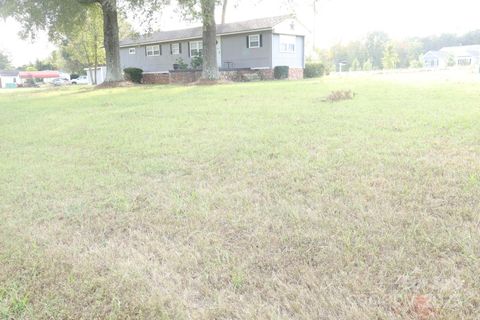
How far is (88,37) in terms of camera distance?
1502 inches

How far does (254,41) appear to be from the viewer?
24906mm

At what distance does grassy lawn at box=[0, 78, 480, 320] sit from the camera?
2086 mm

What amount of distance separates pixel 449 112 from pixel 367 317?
232 inches

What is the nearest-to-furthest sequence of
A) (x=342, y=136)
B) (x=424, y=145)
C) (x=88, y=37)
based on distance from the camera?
1. (x=424, y=145)
2. (x=342, y=136)
3. (x=88, y=37)

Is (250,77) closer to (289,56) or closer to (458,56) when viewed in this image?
(289,56)

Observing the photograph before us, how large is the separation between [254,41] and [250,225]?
23.4 metres

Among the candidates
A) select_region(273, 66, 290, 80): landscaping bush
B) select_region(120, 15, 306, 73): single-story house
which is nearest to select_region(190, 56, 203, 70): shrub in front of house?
select_region(120, 15, 306, 73): single-story house

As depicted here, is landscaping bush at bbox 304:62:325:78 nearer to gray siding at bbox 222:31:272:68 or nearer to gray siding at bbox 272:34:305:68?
gray siding at bbox 272:34:305:68

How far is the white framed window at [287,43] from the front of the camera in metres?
25.2

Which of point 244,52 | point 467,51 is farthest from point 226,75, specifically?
point 467,51

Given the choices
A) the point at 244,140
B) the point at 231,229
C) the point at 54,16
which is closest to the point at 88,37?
the point at 54,16

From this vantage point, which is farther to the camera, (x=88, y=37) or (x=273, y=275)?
(x=88, y=37)

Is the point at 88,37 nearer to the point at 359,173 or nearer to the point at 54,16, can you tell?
the point at 54,16

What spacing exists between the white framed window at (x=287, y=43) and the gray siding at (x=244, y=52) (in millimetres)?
1226
